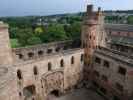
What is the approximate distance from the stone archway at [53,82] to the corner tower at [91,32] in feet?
20.9

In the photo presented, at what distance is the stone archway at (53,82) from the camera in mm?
24000

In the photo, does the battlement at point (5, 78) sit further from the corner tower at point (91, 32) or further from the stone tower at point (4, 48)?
the corner tower at point (91, 32)

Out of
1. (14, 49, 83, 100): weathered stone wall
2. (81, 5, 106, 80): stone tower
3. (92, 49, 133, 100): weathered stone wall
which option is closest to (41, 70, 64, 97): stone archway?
(14, 49, 83, 100): weathered stone wall

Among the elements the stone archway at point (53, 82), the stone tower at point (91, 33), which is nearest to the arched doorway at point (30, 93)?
the stone archway at point (53, 82)

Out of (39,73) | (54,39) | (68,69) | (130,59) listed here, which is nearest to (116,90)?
(130,59)

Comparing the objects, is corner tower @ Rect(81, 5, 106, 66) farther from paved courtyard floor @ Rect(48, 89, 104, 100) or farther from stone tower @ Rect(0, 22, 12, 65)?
stone tower @ Rect(0, 22, 12, 65)

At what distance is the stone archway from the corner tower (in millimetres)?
6360

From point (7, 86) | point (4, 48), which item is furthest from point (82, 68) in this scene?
point (7, 86)

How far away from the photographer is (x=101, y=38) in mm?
27953

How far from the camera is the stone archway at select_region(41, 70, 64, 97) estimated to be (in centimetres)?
2400

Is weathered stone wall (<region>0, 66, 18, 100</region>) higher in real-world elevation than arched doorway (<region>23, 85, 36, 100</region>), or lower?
higher

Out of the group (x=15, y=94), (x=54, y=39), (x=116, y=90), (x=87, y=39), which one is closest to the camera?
(x=15, y=94)

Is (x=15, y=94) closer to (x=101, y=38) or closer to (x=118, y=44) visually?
(x=101, y=38)

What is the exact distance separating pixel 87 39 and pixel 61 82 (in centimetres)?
954
